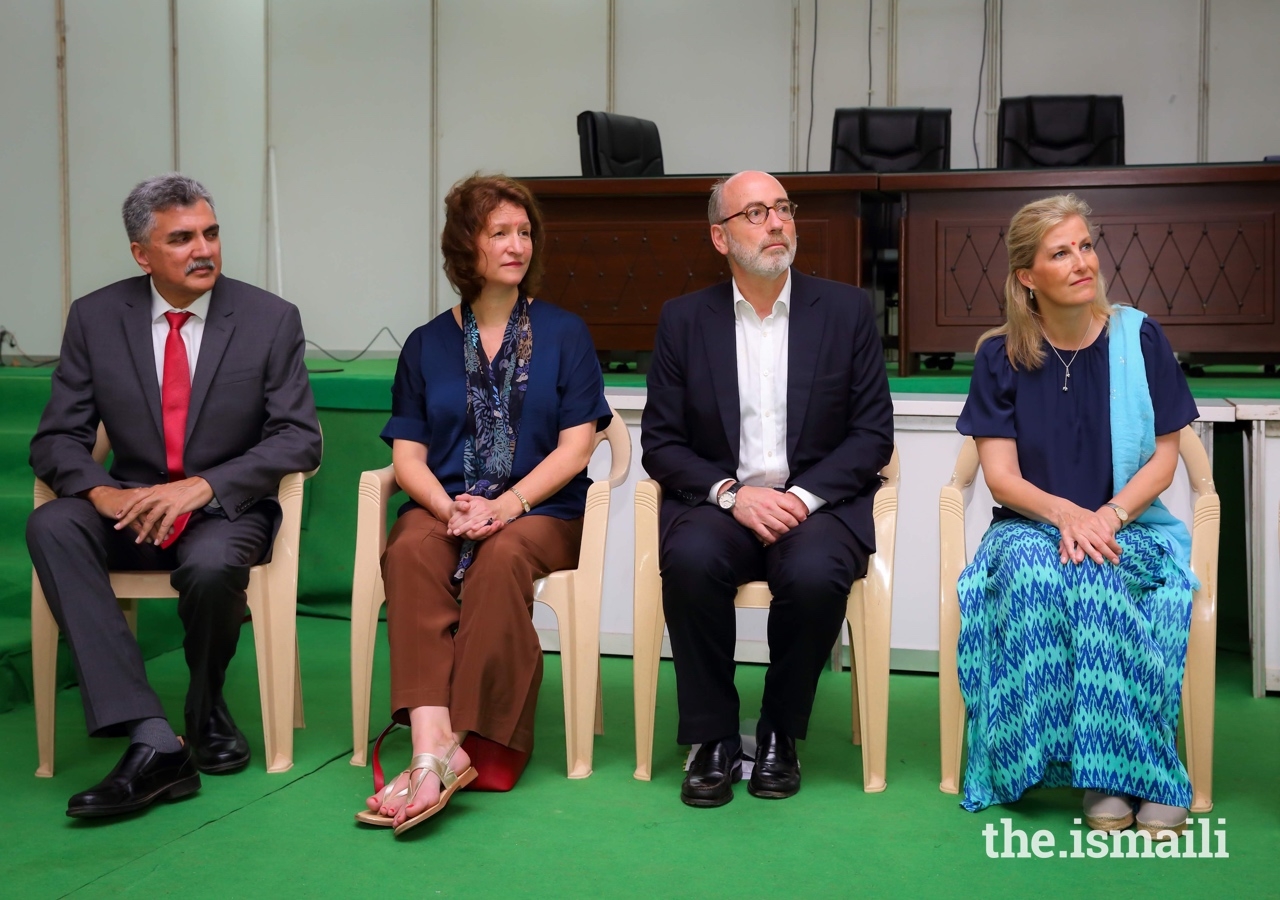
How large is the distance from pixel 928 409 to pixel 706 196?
1.57 meters

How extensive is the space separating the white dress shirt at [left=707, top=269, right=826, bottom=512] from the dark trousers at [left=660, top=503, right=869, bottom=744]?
0.80ft

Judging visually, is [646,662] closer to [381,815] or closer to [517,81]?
[381,815]

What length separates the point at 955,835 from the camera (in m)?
2.25

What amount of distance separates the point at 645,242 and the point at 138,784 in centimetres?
295

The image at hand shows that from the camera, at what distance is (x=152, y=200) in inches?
106

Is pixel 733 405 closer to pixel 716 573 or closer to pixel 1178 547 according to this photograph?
pixel 716 573

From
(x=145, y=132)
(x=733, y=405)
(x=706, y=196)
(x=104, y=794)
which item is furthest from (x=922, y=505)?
(x=145, y=132)

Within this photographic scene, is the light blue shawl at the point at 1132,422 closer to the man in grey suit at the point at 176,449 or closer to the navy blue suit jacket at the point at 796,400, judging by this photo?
the navy blue suit jacket at the point at 796,400

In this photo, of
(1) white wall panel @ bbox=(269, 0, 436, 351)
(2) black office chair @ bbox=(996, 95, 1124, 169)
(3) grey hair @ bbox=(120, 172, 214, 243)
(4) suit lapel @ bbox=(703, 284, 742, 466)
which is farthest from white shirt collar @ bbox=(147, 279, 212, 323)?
(1) white wall panel @ bbox=(269, 0, 436, 351)

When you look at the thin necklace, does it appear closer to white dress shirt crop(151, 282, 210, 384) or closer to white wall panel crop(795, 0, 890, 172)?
white dress shirt crop(151, 282, 210, 384)

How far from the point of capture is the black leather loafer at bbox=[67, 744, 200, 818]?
2.29 m

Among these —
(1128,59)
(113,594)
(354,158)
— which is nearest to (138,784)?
(113,594)

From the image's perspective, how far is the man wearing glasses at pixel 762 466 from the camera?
98.1 inches

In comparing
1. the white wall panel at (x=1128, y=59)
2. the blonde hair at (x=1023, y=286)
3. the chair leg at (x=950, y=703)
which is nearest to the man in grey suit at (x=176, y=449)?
the chair leg at (x=950, y=703)
